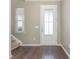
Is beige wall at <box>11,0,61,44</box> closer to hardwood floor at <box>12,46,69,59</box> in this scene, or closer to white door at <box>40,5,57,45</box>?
white door at <box>40,5,57,45</box>

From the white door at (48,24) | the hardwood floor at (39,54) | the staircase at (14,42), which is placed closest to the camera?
the hardwood floor at (39,54)

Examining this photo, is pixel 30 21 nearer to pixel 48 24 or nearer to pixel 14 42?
pixel 48 24

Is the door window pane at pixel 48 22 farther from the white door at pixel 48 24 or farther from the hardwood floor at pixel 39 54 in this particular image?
the hardwood floor at pixel 39 54

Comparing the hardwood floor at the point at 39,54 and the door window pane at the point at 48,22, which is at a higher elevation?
the door window pane at the point at 48,22

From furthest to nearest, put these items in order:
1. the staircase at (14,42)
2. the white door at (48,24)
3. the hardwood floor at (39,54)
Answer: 1. the white door at (48,24)
2. the staircase at (14,42)
3. the hardwood floor at (39,54)

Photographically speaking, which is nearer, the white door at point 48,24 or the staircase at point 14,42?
the staircase at point 14,42

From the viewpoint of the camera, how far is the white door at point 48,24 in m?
9.02

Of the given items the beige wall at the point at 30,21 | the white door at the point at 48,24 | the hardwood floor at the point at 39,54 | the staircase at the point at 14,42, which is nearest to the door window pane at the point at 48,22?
the white door at the point at 48,24

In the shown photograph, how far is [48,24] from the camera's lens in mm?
9047

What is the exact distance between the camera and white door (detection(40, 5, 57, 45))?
902cm

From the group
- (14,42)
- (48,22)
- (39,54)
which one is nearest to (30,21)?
(48,22)

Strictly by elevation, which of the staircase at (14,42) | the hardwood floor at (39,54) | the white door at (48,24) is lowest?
the hardwood floor at (39,54)
